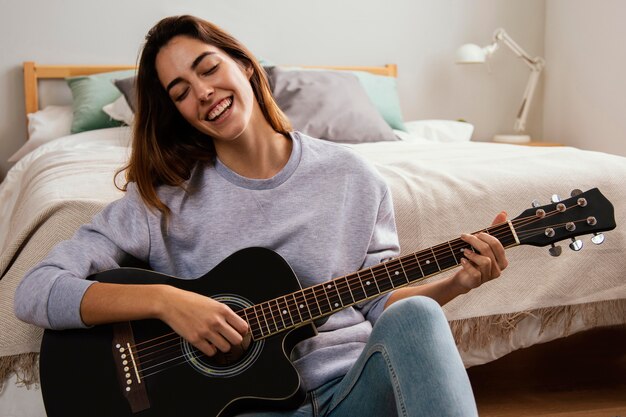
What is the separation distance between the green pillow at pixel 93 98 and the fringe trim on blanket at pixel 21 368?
5.97 ft

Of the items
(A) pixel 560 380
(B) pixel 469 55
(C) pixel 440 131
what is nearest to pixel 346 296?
(A) pixel 560 380

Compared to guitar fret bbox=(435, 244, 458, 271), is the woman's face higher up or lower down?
higher up

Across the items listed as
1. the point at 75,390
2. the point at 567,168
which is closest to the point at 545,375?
the point at 567,168

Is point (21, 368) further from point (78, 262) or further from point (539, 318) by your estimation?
point (539, 318)

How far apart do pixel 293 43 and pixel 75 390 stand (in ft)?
9.47

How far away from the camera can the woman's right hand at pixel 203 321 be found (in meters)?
1.12

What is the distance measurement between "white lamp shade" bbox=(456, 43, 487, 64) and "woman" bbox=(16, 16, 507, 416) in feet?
8.27

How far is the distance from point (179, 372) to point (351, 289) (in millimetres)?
301

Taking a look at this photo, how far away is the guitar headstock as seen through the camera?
1.17 meters

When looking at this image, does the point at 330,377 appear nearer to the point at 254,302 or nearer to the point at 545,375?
the point at 254,302

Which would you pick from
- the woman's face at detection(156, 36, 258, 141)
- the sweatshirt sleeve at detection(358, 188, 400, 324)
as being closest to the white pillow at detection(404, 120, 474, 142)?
the sweatshirt sleeve at detection(358, 188, 400, 324)

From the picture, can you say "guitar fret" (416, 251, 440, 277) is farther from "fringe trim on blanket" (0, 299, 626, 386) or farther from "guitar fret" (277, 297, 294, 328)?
"fringe trim on blanket" (0, 299, 626, 386)

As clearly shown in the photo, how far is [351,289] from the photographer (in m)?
1.18

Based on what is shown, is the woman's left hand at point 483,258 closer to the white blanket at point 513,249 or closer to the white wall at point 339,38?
the white blanket at point 513,249
